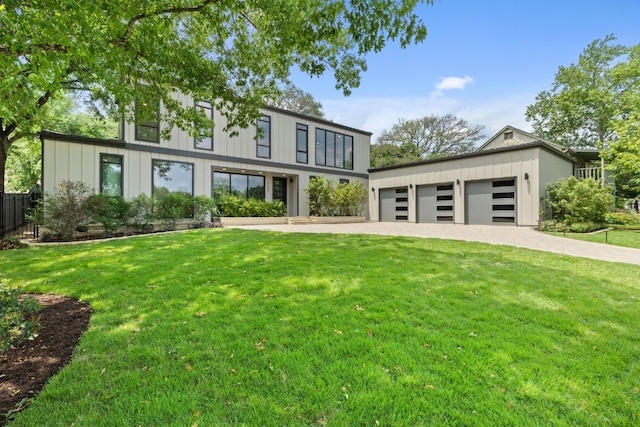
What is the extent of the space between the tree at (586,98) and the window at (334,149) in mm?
21401

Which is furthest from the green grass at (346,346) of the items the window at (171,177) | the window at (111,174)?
the window at (171,177)

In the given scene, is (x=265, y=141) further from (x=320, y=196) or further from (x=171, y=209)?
(x=171, y=209)

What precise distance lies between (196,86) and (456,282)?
7693 mm

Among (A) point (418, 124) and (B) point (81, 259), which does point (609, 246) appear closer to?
(B) point (81, 259)

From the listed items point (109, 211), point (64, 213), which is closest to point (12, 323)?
point (64, 213)

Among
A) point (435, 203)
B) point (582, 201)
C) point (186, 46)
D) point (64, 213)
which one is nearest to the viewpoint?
point (186, 46)

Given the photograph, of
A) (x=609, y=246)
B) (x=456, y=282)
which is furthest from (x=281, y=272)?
(x=609, y=246)

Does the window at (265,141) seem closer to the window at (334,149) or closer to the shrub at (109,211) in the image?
the window at (334,149)

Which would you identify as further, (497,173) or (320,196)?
(320,196)

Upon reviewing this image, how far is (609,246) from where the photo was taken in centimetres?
795

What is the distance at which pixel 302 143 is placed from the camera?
18.0 meters

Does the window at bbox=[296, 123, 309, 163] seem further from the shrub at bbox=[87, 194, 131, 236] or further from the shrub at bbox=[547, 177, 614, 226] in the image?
the shrub at bbox=[547, 177, 614, 226]

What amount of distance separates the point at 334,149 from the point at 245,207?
755 cm

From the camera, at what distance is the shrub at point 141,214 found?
34.5 ft
